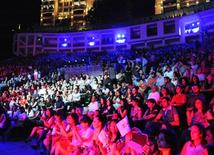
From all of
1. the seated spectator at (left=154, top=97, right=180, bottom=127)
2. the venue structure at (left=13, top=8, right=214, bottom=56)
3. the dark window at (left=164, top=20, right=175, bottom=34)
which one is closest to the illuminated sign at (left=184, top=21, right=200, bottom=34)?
the venue structure at (left=13, top=8, right=214, bottom=56)

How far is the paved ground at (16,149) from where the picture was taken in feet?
31.1

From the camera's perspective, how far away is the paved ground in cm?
948

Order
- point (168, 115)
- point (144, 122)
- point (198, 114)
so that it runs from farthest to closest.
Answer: point (144, 122)
point (168, 115)
point (198, 114)

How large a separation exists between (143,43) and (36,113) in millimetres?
29475

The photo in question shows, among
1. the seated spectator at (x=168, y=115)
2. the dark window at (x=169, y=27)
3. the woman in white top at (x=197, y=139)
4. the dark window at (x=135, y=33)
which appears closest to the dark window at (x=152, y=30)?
the dark window at (x=135, y=33)

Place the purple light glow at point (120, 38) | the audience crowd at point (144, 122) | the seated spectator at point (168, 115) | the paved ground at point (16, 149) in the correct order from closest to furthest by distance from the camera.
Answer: the audience crowd at point (144, 122), the seated spectator at point (168, 115), the paved ground at point (16, 149), the purple light glow at point (120, 38)

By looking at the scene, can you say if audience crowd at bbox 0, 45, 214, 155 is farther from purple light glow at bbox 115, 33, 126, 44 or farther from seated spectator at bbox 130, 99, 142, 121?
purple light glow at bbox 115, 33, 126, 44

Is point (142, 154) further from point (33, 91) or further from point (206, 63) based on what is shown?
point (33, 91)

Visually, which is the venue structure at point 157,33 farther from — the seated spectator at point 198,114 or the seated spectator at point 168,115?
the seated spectator at point 198,114

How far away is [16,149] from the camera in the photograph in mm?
10125

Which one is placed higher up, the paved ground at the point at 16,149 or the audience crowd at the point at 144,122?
the audience crowd at the point at 144,122

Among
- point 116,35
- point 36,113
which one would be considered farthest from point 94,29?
point 36,113

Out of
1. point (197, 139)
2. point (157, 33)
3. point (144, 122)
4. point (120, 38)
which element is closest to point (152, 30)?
point (157, 33)

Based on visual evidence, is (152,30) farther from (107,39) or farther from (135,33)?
(107,39)
